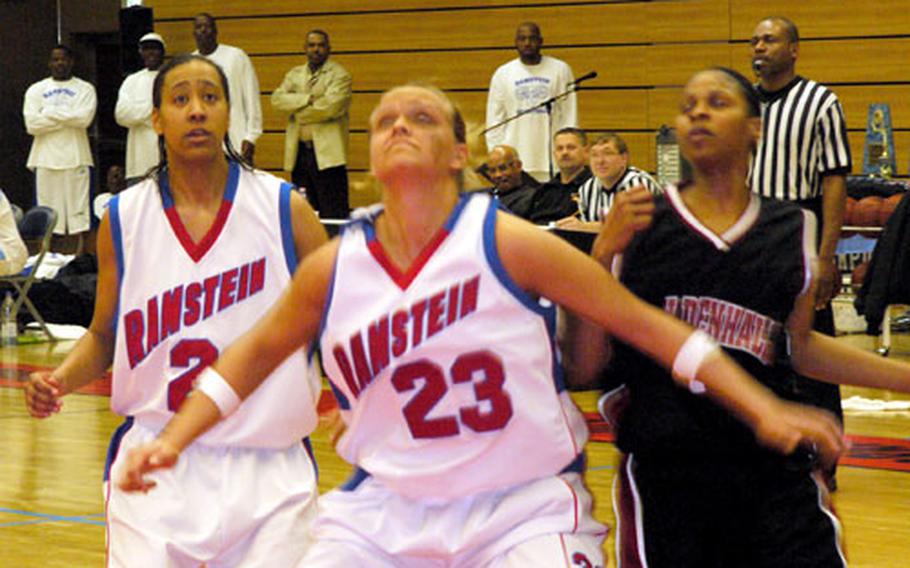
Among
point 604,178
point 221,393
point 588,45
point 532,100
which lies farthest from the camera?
point 588,45

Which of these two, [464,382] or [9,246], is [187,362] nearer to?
[464,382]

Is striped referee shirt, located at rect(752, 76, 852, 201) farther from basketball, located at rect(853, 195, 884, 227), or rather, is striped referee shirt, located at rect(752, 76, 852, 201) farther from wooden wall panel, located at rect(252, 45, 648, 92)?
wooden wall panel, located at rect(252, 45, 648, 92)

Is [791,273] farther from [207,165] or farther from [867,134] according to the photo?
[867,134]

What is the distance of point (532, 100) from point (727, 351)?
1139cm

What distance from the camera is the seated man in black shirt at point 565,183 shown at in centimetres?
1162

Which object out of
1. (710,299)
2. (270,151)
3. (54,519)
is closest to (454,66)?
(270,151)

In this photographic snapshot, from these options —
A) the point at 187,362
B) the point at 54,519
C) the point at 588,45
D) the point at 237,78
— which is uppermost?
the point at 588,45

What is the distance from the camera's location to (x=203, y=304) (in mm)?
4434

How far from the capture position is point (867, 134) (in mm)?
14523

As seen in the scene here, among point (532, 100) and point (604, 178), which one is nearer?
point (604, 178)

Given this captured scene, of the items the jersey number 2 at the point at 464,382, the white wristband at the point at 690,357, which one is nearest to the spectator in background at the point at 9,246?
the jersey number 2 at the point at 464,382

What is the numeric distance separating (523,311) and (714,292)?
66 cm

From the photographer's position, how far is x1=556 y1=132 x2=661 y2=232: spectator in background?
35.1 ft

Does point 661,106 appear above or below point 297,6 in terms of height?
below
